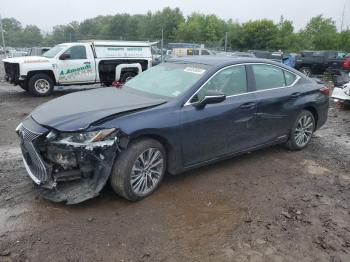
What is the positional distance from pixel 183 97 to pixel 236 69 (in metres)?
1.12

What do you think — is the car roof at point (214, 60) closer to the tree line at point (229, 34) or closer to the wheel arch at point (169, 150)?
the wheel arch at point (169, 150)

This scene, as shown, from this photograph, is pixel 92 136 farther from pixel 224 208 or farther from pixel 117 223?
pixel 224 208

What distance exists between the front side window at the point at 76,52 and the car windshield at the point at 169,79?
25.6 ft

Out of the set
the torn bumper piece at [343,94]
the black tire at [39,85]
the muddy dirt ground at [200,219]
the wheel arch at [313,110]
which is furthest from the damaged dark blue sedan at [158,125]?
the black tire at [39,85]

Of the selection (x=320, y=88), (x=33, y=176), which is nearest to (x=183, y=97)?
(x=33, y=176)

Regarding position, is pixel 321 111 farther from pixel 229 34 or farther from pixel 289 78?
pixel 229 34

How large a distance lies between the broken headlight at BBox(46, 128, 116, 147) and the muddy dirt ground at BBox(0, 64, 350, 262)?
0.79 meters

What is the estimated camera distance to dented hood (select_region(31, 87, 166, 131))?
383 cm

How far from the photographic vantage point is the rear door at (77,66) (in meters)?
12.4

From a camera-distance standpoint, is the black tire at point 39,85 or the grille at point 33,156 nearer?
the grille at point 33,156

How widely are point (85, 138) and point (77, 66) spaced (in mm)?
9413

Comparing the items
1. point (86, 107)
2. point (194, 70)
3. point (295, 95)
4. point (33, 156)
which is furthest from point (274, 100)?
point (33, 156)

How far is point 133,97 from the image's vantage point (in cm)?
463

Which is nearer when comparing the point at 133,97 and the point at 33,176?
the point at 33,176
